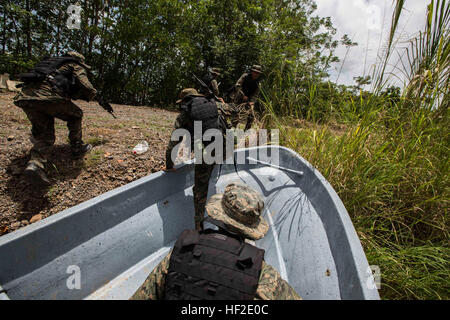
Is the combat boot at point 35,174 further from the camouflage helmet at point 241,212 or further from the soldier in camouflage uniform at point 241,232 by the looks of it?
the camouflage helmet at point 241,212

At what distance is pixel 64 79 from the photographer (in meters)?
2.18

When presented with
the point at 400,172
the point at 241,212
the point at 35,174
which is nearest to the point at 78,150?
the point at 35,174

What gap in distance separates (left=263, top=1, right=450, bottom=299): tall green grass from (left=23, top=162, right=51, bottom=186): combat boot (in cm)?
270

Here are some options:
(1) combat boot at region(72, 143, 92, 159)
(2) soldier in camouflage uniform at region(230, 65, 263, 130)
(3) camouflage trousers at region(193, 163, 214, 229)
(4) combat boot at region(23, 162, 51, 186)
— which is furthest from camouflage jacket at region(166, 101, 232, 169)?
(2) soldier in camouflage uniform at region(230, 65, 263, 130)

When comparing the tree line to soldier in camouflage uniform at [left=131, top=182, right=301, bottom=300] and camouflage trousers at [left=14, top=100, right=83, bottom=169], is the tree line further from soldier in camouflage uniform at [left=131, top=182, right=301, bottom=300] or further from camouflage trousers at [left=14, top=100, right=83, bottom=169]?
soldier in camouflage uniform at [left=131, top=182, right=301, bottom=300]

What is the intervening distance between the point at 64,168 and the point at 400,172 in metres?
3.42

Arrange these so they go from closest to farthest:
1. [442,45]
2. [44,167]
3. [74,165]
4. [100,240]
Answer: [100,240], [442,45], [44,167], [74,165]

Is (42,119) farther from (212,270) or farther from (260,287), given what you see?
(260,287)

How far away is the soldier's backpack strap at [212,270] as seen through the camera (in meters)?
0.88

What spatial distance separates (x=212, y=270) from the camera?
899 mm

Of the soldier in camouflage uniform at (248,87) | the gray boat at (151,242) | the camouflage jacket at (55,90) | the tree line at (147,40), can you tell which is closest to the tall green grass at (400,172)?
the gray boat at (151,242)
